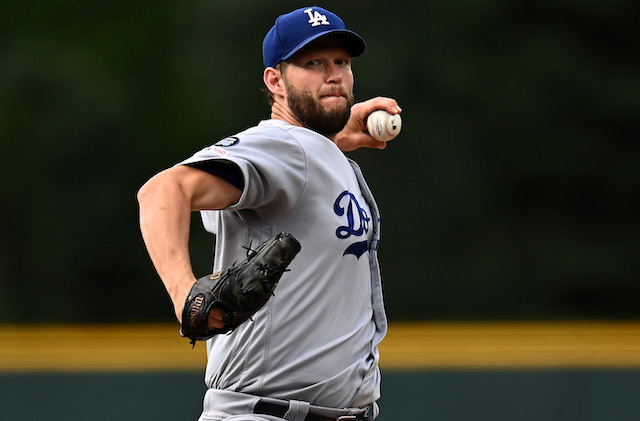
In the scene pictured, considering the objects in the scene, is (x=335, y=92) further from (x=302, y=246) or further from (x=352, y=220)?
(x=302, y=246)

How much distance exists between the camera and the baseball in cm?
314

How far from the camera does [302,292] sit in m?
2.49

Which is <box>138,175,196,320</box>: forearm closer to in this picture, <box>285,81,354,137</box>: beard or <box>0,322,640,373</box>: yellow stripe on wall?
<box>285,81,354,137</box>: beard

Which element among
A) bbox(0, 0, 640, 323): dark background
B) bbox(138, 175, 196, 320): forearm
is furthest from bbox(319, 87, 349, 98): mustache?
bbox(0, 0, 640, 323): dark background

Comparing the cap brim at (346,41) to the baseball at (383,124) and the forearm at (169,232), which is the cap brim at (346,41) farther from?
the forearm at (169,232)

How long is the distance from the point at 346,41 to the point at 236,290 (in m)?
1.12

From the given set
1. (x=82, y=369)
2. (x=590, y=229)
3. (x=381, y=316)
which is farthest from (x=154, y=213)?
(x=590, y=229)

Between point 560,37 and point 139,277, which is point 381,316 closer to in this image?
point 139,277

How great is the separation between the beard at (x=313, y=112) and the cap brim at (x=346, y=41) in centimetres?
12

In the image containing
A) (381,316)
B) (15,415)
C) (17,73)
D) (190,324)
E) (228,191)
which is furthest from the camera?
(17,73)

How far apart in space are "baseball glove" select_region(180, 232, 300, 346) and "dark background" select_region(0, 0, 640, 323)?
4360mm

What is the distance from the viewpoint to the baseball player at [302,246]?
94.0 inches

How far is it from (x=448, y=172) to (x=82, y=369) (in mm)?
2832

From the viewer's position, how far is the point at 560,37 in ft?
22.3
